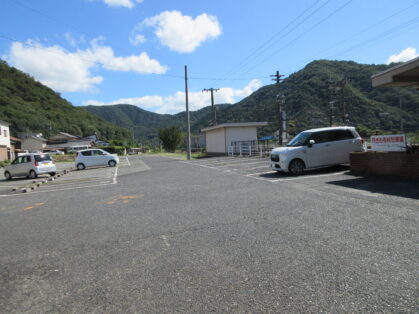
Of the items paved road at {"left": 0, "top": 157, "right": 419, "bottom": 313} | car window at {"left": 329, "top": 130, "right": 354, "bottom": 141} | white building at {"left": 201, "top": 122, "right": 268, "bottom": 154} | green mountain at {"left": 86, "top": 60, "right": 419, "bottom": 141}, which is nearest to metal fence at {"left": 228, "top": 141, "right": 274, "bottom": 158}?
white building at {"left": 201, "top": 122, "right": 268, "bottom": 154}

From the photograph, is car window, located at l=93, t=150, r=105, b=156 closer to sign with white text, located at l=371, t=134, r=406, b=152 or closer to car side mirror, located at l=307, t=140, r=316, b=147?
car side mirror, located at l=307, t=140, r=316, b=147

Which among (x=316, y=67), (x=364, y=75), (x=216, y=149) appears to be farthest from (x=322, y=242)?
(x=316, y=67)

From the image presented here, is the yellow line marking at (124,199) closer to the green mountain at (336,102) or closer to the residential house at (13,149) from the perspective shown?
the green mountain at (336,102)

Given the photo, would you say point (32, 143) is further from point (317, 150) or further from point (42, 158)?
point (317, 150)

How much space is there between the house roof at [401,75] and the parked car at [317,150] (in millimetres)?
2352

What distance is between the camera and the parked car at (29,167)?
17.9m

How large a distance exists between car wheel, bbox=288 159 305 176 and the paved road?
4.24 meters

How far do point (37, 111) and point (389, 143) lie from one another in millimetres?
101026

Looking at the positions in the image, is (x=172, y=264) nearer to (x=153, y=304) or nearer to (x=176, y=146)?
(x=153, y=304)

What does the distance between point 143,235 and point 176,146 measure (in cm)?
6482

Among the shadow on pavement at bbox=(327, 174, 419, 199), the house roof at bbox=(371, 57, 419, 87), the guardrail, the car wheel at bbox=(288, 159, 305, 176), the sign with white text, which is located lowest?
the shadow on pavement at bbox=(327, 174, 419, 199)

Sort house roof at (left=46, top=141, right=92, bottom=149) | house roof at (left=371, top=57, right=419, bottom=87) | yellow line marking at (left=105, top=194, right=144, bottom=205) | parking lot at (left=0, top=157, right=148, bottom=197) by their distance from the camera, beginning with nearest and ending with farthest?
yellow line marking at (left=105, top=194, right=144, bottom=205) → house roof at (left=371, top=57, right=419, bottom=87) → parking lot at (left=0, top=157, right=148, bottom=197) → house roof at (left=46, top=141, right=92, bottom=149)

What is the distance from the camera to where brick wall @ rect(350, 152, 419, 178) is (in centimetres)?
848

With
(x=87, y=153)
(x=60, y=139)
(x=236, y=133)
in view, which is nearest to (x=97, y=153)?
(x=87, y=153)
